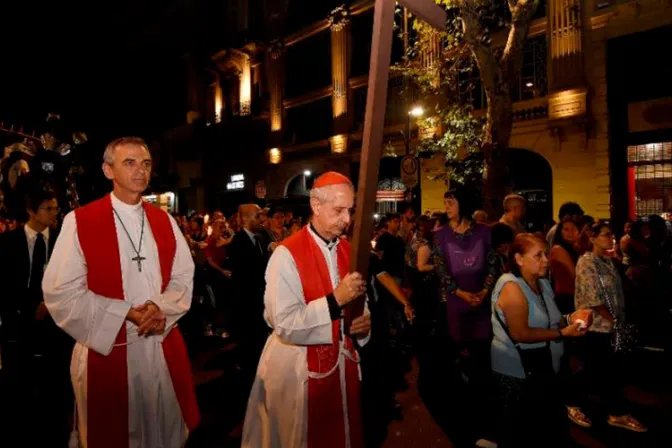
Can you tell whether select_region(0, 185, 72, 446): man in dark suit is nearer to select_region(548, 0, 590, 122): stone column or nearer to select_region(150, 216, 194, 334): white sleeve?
select_region(150, 216, 194, 334): white sleeve

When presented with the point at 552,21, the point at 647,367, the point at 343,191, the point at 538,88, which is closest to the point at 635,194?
the point at 538,88

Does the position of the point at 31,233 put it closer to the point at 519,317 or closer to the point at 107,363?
the point at 107,363

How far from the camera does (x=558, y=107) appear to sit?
15.5 meters

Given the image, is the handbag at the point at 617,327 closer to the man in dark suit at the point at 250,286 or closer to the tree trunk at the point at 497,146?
the man in dark suit at the point at 250,286

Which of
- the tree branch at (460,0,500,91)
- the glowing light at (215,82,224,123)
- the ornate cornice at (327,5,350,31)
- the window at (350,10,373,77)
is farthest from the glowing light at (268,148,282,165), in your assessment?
the tree branch at (460,0,500,91)

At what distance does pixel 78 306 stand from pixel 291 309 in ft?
3.82

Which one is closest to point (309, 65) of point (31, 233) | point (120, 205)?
point (31, 233)

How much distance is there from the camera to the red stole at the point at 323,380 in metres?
2.49

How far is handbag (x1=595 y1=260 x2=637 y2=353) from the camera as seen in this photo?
4594 millimetres

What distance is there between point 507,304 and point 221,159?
2964 cm

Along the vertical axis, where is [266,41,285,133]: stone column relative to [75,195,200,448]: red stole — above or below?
above

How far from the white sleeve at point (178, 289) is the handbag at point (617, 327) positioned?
3.95 meters

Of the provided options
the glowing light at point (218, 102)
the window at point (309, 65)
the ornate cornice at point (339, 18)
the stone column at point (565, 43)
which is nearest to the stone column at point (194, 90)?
the glowing light at point (218, 102)

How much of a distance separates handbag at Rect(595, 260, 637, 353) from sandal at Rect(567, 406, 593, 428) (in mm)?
782
